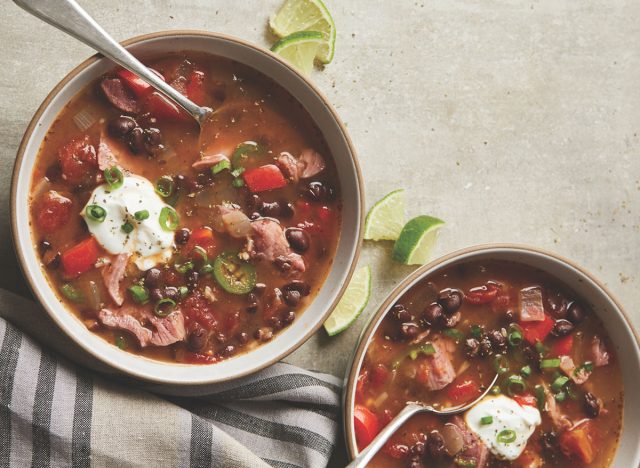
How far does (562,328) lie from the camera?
395 cm

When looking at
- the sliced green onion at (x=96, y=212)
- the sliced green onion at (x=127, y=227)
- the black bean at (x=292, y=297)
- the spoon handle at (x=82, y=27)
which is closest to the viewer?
the spoon handle at (x=82, y=27)

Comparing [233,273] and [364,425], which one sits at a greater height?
[233,273]

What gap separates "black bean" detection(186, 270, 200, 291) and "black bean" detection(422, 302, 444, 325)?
1.21 meters

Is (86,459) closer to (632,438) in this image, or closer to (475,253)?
(475,253)

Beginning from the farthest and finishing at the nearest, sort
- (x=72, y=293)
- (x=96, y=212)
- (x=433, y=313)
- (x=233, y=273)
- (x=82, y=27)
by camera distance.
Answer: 1. (x=433, y=313)
2. (x=233, y=273)
3. (x=72, y=293)
4. (x=96, y=212)
5. (x=82, y=27)

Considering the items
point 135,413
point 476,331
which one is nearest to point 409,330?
point 476,331

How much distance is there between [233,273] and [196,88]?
3.11 feet

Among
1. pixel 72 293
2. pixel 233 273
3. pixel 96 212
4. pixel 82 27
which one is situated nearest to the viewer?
pixel 82 27

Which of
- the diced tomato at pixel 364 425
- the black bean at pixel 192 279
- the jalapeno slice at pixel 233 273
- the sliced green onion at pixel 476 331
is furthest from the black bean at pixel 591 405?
the black bean at pixel 192 279

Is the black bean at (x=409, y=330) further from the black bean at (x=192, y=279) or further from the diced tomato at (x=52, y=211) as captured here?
the diced tomato at (x=52, y=211)

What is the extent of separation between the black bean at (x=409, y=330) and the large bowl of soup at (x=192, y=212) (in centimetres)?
45

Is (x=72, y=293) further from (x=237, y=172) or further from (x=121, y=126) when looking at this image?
(x=237, y=172)

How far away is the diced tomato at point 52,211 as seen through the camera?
3.54 m

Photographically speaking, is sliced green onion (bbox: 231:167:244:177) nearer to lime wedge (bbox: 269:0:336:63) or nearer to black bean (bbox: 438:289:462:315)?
lime wedge (bbox: 269:0:336:63)
